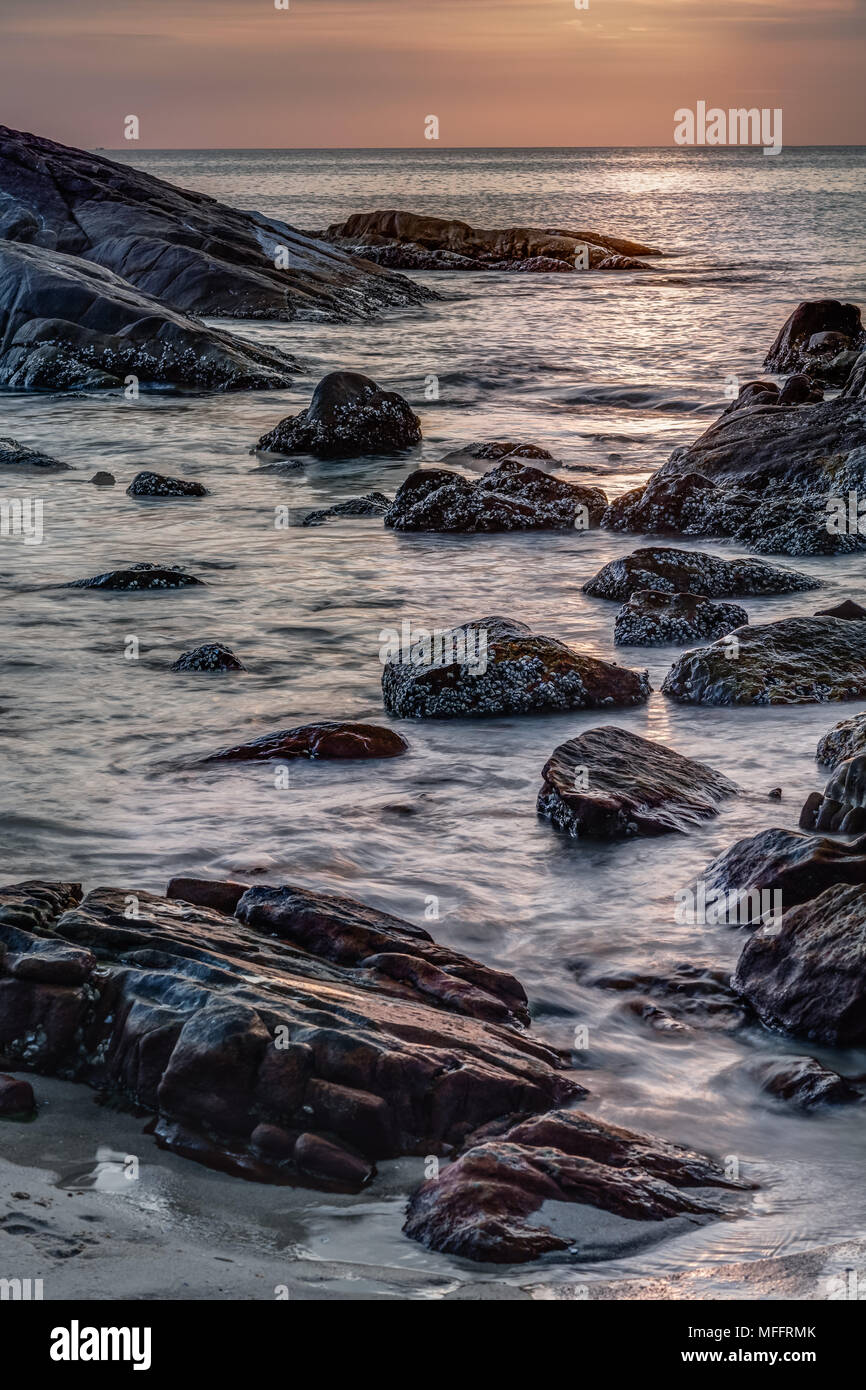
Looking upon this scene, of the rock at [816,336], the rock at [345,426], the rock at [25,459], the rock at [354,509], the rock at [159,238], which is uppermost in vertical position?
the rock at [159,238]

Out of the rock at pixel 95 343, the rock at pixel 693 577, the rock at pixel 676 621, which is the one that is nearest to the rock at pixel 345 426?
the rock at pixel 95 343

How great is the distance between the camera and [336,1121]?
13.1ft

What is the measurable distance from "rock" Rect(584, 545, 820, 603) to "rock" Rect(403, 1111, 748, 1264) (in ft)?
24.6

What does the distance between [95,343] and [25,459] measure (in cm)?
703

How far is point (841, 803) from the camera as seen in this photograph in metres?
6.45

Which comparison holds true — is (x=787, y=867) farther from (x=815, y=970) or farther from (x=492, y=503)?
(x=492, y=503)

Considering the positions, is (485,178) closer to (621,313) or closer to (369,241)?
(369,241)

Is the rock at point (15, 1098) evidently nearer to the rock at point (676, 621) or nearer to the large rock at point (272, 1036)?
the large rock at point (272, 1036)

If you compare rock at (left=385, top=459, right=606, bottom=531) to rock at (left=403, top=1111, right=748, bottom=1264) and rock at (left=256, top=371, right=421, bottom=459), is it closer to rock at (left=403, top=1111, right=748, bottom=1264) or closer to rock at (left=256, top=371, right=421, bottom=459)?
rock at (left=256, top=371, right=421, bottom=459)

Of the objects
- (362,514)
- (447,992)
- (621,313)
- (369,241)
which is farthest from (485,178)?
(447,992)

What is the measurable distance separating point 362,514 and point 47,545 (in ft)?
11.0

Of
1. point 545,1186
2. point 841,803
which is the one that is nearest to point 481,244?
point 841,803

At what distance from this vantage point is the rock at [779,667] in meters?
8.51

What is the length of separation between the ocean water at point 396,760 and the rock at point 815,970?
0.11m
